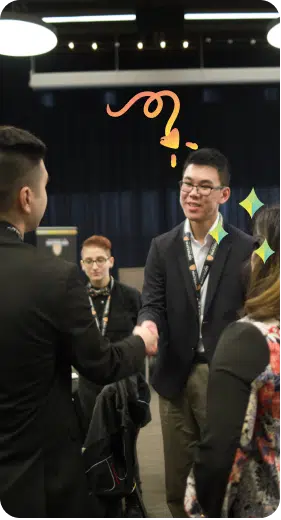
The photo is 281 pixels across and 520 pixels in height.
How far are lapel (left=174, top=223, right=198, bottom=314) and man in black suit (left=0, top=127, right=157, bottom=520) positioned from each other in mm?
285

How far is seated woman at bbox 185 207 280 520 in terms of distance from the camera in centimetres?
82

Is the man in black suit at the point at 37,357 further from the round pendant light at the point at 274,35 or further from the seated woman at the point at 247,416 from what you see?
the round pendant light at the point at 274,35

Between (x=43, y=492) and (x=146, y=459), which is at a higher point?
(x=43, y=492)

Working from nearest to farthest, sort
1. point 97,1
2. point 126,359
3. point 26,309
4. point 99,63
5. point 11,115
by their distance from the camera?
point 26,309 → point 126,359 → point 99,63 → point 11,115 → point 97,1

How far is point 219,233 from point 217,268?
97mm

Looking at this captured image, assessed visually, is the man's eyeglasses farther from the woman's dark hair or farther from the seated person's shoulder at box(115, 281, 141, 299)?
the woman's dark hair

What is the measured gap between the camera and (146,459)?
2.33m

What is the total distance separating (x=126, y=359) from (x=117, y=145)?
0.76 meters

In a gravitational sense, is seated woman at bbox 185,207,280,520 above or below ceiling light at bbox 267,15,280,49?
below

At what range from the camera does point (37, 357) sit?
1.02m

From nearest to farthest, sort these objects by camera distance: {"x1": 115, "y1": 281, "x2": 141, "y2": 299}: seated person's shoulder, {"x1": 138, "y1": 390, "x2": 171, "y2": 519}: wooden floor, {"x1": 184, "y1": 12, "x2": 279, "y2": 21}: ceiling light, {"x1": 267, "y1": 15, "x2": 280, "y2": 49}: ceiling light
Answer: {"x1": 267, "y1": 15, "x2": 280, "y2": 49}: ceiling light
{"x1": 184, "y1": 12, "x2": 279, "y2": 21}: ceiling light
{"x1": 138, "y1": 390, "x2": 171, "y2": 519}: wooden floor
{"x1": 115, "y1": 281, "x2": 141, "y2": 299}: seated person's shoulder

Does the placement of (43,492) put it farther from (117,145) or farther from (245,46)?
(245,46)

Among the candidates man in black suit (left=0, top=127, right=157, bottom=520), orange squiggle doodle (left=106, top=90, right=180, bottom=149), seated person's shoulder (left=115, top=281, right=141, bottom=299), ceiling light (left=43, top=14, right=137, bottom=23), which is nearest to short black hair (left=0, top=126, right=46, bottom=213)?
man in black suit (left=0, top=127, right=157, bottom=520)

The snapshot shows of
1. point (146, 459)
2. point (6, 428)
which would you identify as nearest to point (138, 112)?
point (6, 428)
